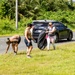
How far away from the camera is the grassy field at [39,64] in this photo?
501 inches

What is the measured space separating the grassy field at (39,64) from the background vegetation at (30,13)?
73.5 ft

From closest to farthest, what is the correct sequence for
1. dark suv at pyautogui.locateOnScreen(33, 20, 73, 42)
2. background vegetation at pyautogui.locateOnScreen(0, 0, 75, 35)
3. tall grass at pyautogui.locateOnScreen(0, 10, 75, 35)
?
dark suv at pyautogui.locateOnScreen(33, 20, 73, 42) → tall grass at pyautogui.locateOnScreen(0, 10, 75, 35) → background vegetation at pyautogui.locateOnScreen(0, 0, 75, 35)

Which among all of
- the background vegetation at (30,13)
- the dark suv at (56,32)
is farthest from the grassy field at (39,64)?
the background vegetation at (30,13)

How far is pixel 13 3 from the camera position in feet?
165

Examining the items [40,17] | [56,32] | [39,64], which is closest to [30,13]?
[40,17]

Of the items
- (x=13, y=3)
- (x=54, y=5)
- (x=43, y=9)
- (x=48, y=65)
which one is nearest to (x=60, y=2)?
(x=54, y=5)

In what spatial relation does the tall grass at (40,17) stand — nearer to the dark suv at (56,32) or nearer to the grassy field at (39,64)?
the dark suv at (56,32)

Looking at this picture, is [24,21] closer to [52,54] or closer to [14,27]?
[14,27]

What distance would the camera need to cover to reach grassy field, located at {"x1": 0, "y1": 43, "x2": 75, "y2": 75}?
41.8ft

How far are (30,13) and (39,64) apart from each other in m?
37.0

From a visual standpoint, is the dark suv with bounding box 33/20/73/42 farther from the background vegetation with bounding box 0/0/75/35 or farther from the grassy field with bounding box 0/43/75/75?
the background vegetation with bounding box 0/0/75/35

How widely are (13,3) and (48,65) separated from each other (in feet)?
120

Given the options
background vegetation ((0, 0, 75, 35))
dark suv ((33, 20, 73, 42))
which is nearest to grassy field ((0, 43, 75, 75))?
dark suv ((33, 20, 73, 42))

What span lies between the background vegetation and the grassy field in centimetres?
2241
